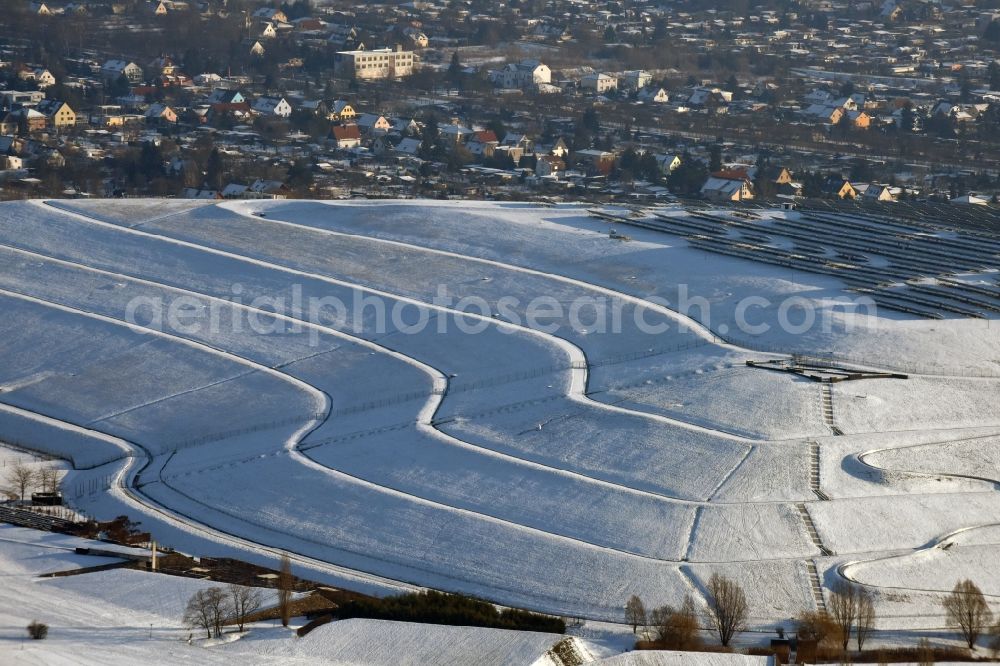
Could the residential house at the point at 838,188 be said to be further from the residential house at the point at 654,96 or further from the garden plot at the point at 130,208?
the garden plot at the point at 130,208

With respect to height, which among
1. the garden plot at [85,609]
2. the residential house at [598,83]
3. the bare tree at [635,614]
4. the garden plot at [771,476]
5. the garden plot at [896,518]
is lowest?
the garden plot at [85,609]

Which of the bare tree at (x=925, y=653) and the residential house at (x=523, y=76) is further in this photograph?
the residential house at (x=523, y=76)

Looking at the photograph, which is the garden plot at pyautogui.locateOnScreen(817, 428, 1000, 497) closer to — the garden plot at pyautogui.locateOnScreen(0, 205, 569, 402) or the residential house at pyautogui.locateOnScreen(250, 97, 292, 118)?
the garden plot at pyautogui.locateOnScreen(0, 205, 569, 402)

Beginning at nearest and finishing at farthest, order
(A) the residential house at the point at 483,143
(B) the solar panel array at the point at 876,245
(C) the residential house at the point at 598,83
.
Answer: (B) the solar panel array at the point at 876,245, (A) the residential house at the point at 483,143, (C) the residential house at the point at 598,83

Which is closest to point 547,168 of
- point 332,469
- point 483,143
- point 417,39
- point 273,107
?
point 483,143

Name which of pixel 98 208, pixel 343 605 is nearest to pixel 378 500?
pixel 343 605

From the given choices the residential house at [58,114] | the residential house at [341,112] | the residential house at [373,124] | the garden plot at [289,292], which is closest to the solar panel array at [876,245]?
the garden plot at [289,292]

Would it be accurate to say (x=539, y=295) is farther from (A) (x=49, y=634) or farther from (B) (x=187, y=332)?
(A) (x=49, y=634)
